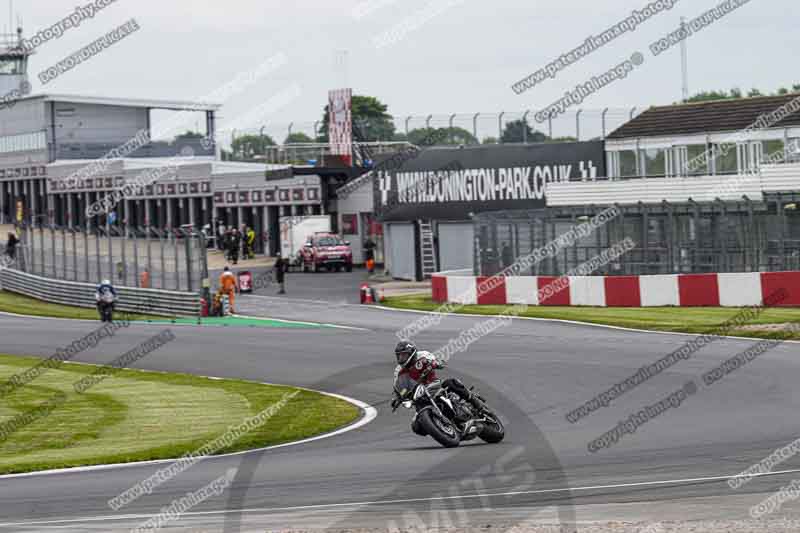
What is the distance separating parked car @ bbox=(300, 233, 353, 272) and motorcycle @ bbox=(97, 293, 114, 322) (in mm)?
20321

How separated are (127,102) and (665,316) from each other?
59547 mm

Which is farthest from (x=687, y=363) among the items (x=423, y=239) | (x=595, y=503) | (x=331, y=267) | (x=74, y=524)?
(x=331, y=267)

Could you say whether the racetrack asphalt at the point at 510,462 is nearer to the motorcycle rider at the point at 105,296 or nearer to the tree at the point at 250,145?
the motorcycle rider at the point at 105,296

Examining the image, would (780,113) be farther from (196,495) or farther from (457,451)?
(196,495)

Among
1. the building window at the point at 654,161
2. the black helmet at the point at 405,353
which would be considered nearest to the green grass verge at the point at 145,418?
the black helmet at the point at 405,353

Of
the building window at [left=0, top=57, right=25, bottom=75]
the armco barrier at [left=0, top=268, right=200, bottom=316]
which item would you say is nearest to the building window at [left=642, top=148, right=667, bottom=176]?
the armco barrier at [left=0, top=268, right=200, bottom=316]

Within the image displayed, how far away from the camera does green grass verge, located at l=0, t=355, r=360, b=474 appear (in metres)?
16.2

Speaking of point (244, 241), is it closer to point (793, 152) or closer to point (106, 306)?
point (106, 306)

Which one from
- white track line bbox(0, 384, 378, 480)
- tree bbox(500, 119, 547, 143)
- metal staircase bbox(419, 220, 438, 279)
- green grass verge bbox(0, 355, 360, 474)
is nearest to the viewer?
white track line bbox(0, 384, 378, 480)

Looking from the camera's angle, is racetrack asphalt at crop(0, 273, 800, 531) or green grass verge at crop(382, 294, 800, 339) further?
green grass verge at crop(382, 294, 800, 339)

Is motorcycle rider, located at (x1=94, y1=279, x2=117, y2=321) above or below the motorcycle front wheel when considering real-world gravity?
above

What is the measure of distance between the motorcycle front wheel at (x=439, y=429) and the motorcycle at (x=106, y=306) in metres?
25.3

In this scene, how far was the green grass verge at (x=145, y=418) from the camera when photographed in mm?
16156

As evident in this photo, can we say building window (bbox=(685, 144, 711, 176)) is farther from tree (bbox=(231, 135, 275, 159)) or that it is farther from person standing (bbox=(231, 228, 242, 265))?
tree (bbox=(231, 135, 275, 159))
